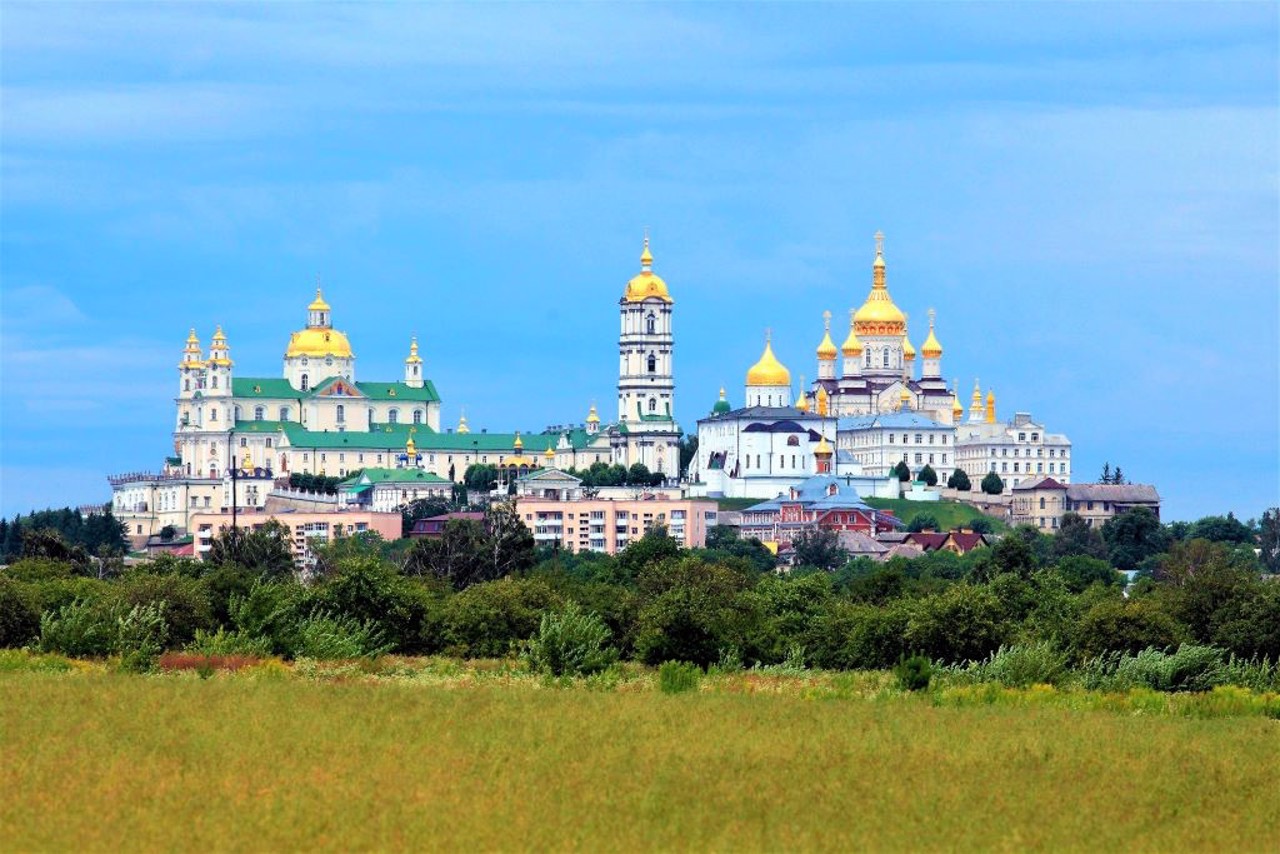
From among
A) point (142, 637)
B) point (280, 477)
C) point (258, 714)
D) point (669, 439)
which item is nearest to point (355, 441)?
point (280, 477)

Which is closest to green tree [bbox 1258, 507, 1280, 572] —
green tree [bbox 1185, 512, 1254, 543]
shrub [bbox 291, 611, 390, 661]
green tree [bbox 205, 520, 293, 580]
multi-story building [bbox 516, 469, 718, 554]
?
green tree [bbox 1185, 512, 1254, 543]

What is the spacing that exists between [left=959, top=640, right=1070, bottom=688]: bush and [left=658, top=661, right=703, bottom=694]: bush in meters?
4.77

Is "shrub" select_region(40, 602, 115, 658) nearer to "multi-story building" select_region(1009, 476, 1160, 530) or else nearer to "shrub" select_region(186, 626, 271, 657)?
"shrub" select_region(186, 626, 271, 657)

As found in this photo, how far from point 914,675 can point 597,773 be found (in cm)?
1404

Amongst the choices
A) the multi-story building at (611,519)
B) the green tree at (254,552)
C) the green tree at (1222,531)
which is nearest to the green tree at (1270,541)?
the green tree at (1222,531)

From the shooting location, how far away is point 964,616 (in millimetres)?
52281

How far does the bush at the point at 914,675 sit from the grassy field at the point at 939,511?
4900 inches

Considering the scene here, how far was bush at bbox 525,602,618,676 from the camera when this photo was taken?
43.8m

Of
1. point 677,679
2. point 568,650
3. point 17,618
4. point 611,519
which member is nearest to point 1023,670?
point 677,679

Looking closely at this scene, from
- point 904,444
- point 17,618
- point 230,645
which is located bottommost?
point 230,645

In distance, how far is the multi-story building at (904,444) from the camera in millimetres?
180625

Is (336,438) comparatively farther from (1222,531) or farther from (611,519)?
(1222,531)

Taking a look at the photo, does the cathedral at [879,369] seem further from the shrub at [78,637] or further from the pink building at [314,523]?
the shrub at [78,637]

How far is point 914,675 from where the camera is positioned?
4169cm
